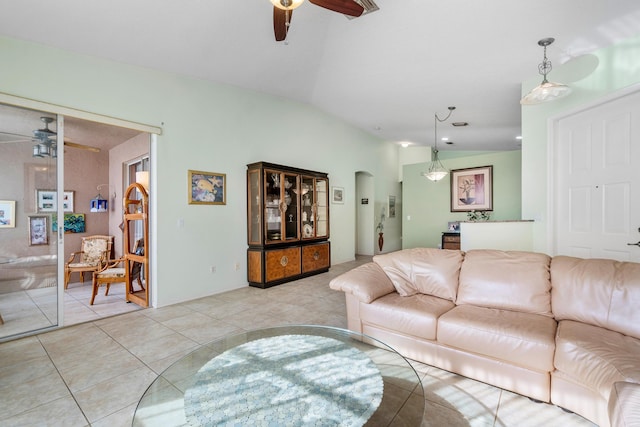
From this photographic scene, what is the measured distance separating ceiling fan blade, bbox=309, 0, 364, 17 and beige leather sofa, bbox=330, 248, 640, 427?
7.21 ft

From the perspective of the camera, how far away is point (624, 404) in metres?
1.18

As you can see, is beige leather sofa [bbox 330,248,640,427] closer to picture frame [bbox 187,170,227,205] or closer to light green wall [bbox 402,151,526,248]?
picture frame [bbox 187,170,227,205]

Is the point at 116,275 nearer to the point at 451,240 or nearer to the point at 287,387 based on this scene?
the point at 287,387

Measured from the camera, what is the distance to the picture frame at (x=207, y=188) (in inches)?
165

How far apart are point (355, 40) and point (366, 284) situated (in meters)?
3.10

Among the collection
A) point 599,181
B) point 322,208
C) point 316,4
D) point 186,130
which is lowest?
point 322,208

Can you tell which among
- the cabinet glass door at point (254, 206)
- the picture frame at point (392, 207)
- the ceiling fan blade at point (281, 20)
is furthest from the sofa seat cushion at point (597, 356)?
the picture frame at point (392, 207)

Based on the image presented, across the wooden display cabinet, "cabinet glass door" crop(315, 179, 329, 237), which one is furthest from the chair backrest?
"cabinet glass door" crop(315, 179, 329, 237)

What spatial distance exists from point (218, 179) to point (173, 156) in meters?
0.72

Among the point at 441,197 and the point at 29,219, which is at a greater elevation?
the point at 441,197

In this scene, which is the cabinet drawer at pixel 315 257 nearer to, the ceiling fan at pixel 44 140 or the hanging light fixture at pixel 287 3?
the ceiling fan at pixel 44 140

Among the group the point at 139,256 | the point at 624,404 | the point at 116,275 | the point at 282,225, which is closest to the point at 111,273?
the point at 116,275

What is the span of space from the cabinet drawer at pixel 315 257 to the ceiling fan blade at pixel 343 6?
12.8ft

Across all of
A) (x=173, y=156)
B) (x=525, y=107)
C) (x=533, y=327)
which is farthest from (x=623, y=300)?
(x=173, y=156)
